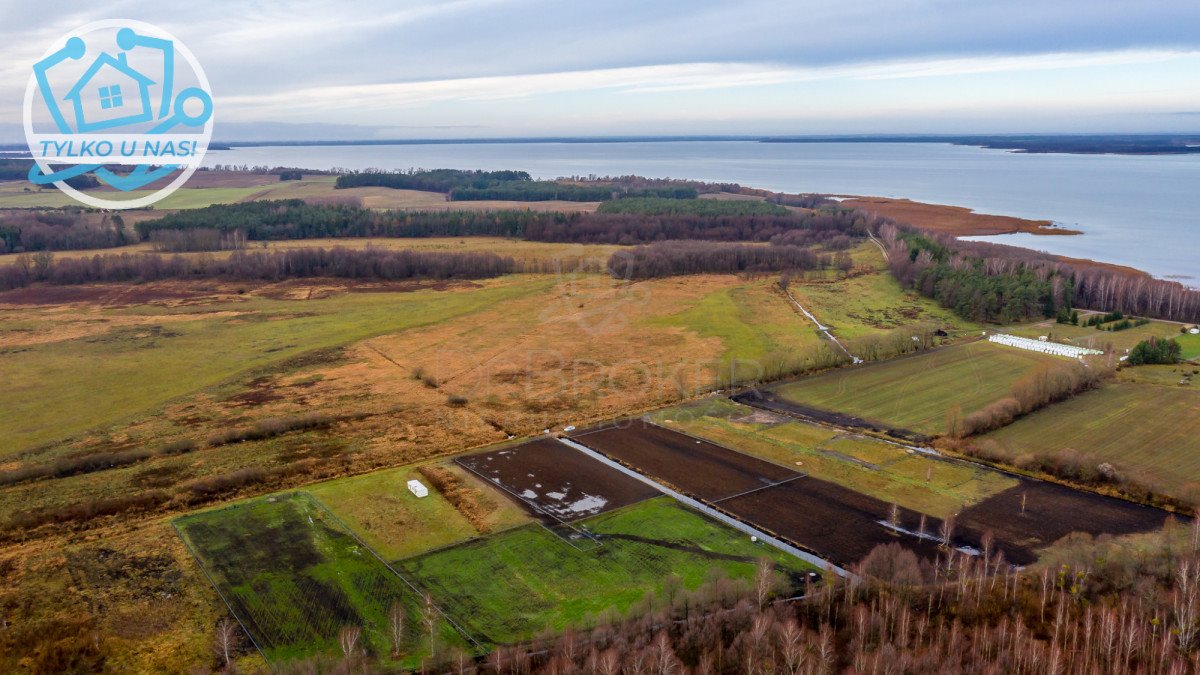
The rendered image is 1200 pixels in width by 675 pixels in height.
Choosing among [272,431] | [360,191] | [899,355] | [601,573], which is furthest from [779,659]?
[360,191]

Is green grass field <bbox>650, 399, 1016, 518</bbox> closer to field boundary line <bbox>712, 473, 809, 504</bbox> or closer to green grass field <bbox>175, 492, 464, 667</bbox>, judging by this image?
field boundary line <bbox>712, 473, 809, 504</bbox>

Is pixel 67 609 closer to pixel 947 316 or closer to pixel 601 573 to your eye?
pixel 601 573

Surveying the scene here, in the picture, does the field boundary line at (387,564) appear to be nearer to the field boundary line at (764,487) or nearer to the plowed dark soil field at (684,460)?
the plowed dark soil field at (684,460)

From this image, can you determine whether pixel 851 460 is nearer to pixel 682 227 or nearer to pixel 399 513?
pixel 399 513

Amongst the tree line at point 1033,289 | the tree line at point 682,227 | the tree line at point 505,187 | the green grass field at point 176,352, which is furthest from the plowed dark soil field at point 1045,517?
the tree line at point 505,187

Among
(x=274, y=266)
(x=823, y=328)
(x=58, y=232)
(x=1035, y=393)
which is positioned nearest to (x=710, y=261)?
(x=823, y=328)
